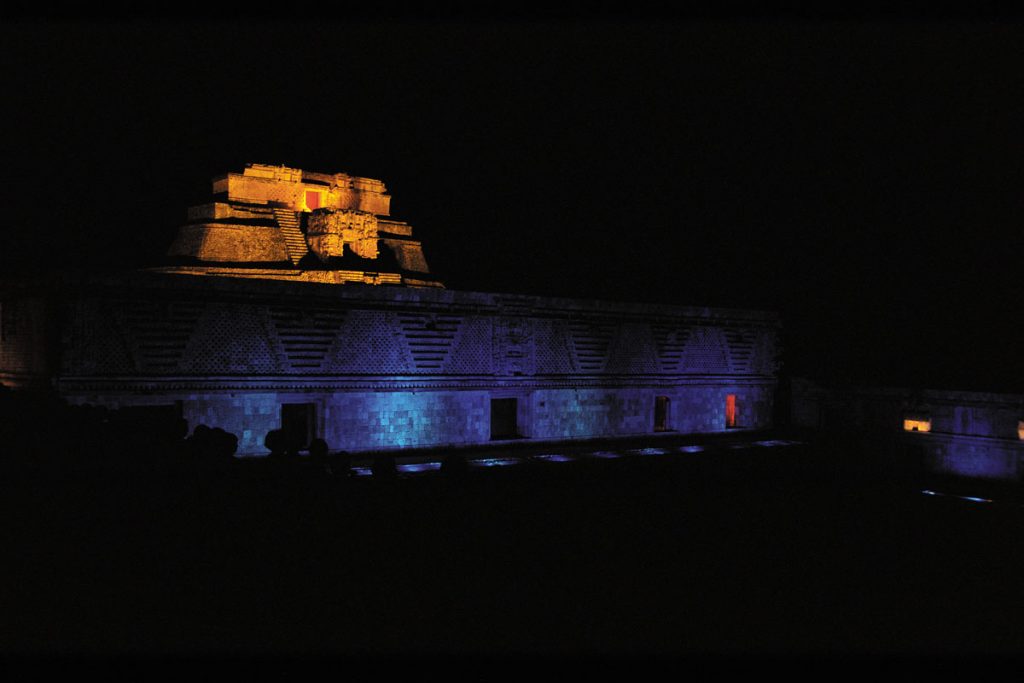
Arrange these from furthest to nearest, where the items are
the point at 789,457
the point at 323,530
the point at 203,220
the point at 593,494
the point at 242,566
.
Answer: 1. the point at 789,457
2. the point at 203,220
3. the point at 593,494
4. the point at 323,530
5. the point at 242,566

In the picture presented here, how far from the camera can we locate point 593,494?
9312 mm

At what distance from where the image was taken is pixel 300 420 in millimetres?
17859

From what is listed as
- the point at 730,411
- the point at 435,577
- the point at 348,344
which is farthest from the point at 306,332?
the point at 730,411

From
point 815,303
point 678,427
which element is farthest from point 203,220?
point 815,303

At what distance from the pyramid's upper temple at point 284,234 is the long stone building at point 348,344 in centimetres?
5

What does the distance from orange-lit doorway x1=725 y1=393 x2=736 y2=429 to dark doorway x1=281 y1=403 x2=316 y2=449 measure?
12.8 m

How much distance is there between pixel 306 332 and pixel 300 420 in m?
2.37

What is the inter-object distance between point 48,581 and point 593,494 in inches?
224

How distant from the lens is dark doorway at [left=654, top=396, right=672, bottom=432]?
901 inches

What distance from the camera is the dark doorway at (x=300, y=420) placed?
55.0 feet

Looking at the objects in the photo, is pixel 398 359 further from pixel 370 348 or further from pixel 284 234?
pixel 284 234

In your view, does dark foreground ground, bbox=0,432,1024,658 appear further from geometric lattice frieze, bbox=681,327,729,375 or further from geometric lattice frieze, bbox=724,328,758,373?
geometric lattice frieze, bbox=724,328,758,373

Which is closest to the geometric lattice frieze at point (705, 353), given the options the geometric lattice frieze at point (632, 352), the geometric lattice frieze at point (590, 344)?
the geometric lattice frieze at point (632, 352)

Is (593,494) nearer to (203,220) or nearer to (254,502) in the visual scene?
(254,502)
